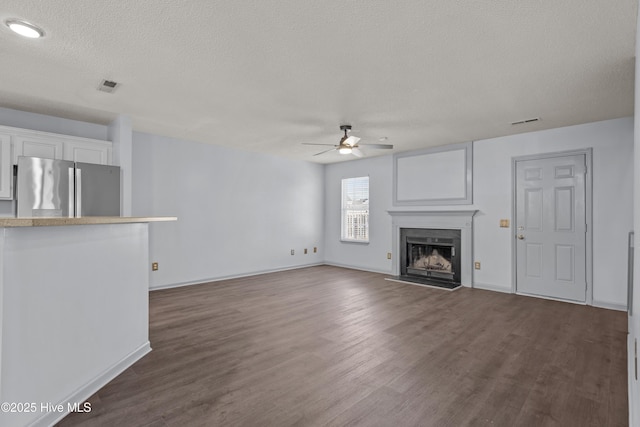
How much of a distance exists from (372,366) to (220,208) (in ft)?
14.2

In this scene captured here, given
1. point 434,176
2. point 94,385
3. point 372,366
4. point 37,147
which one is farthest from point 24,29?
point 434,176

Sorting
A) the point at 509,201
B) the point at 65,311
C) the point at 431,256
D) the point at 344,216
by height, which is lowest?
the point at 431,256

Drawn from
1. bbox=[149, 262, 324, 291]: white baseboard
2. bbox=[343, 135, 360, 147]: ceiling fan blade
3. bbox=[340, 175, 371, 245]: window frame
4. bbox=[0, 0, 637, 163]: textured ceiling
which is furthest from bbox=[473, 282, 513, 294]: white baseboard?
bbox=[149, 262, 324, 291]: white baseboard

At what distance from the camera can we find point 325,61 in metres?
2.68

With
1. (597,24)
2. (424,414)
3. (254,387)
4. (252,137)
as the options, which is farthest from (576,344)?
(252,137)

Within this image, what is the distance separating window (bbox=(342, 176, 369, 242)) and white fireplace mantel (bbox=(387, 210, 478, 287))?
0.83 metres

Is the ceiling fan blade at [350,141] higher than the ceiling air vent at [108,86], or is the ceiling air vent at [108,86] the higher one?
the ceiling air vent at [108,86]

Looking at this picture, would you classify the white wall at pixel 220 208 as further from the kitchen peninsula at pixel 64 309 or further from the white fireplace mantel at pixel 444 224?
the kitchen peninsula at pixel 64 309

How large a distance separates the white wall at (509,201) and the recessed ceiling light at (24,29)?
569cm

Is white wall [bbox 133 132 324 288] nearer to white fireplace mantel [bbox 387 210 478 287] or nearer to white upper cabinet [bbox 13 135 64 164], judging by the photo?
white upper cabinet [bbox 13 135 64 164]

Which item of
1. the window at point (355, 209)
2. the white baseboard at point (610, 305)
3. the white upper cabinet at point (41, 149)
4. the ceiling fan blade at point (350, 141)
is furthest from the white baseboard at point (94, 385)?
the white baseboard at point (610, 305)

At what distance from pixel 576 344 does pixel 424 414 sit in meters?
2.11

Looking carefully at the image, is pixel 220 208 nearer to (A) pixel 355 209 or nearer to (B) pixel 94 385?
(A) pixel 355 209

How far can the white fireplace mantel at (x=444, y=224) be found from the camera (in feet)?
18.1
